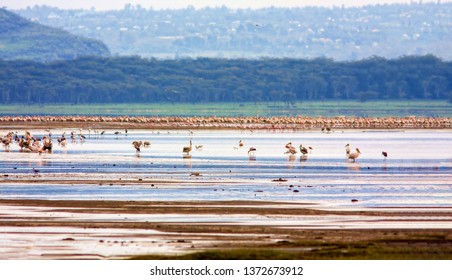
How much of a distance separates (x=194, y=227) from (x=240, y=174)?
15456 mm

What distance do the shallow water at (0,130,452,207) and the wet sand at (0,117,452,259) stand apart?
1975mm

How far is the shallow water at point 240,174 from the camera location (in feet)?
102

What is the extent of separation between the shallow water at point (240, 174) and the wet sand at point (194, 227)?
197 cm

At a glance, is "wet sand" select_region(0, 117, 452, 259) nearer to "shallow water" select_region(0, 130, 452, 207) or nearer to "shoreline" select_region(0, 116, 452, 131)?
"shallow water" select_region(0, 130, 452, 207)

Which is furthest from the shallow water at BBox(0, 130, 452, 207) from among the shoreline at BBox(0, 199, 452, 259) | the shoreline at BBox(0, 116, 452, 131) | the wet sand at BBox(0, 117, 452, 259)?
the shoreline at BBox(0, 116, 452, 131)

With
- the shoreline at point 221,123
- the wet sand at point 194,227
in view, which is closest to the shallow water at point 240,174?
the wet sand at point 194,227

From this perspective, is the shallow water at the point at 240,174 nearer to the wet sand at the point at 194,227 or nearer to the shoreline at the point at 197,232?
the wet sand at the point at 194,227

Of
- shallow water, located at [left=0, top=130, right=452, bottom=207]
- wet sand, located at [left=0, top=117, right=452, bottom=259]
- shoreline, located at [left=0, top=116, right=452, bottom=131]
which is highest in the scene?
wet sand, located at [left=0, top=117, right=452, bottom=259]

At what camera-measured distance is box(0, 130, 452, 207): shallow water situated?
3123cm

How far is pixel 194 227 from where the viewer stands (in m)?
24.3

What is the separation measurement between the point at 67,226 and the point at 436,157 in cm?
2802

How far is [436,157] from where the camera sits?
4988 cm
